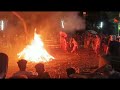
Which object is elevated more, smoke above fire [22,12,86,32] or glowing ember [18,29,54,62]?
smoke above fire [22,12,86,32]

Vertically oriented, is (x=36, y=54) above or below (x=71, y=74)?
below

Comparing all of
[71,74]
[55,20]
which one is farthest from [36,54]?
[55,20]

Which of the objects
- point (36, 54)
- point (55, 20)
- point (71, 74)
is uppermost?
point (55, 20)

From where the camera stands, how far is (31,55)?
12219 mm

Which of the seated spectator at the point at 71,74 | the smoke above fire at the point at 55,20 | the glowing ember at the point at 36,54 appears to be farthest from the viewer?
the smoke above fire at the point at 55,20

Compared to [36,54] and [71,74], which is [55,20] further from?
[71,74]

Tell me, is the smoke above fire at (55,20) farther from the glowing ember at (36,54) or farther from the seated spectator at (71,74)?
the seated spectator at (71,74)

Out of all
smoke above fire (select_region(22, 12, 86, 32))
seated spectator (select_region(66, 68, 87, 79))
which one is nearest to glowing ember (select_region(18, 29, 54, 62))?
smoke above fire (select_region(22, 12, 86, 32))

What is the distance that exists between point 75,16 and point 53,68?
882cm

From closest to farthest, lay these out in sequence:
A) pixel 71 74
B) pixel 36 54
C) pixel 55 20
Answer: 1. pixel 71 74
2. pixel 36 54
3. pixel 55 20

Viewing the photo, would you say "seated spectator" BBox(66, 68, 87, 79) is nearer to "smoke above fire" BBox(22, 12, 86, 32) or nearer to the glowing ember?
"smoke above fire" BBox(22, 12, 86, 32)

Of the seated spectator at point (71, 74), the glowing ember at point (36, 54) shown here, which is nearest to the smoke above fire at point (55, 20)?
the glowing ember at point (36, 54)
